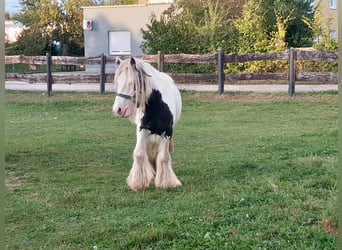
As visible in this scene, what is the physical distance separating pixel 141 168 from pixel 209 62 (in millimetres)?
8692

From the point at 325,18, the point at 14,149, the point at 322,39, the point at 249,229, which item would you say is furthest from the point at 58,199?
the point at 325,18

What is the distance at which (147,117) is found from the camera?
4512 millimetres

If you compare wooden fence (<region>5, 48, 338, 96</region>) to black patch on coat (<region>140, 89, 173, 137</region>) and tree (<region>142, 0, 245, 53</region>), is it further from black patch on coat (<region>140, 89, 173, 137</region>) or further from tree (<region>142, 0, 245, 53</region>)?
black patch on coat (<region>140, 89, 173, 137</region>)

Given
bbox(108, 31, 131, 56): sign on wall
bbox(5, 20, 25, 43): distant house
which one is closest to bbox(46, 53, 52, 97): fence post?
bbox(5, 20, 25, 43): distant house

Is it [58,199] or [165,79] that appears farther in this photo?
[165,79]

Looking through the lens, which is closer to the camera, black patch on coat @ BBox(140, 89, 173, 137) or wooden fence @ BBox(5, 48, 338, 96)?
black patch on coat @ BBox(140, 89, 173, 137)

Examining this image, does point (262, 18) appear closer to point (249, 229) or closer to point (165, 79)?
point (165, 79)

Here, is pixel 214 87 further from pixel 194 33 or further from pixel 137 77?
pixel 137 77

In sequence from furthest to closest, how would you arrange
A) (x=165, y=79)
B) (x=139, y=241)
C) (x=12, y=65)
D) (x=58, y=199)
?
(x=12, y=65), (x=165, y=79), (x=58, y=199), (x=139, y=241)

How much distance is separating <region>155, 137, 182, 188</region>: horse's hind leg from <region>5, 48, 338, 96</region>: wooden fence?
7.27m

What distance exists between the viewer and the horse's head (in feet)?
13.8

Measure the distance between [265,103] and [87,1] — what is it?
17098 mm

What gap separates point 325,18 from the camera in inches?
651

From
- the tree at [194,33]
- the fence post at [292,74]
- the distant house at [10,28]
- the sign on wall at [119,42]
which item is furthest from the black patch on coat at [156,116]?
the sign on wall at [119,42]
